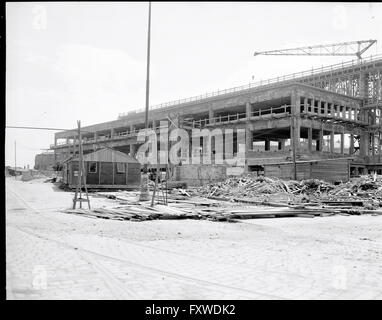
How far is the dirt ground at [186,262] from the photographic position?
483cm

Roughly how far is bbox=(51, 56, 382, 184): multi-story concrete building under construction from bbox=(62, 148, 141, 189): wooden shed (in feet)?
11.7

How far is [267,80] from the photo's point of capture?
55.8 metres

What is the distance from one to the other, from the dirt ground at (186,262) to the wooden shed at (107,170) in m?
23.5

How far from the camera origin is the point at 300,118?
4319cm

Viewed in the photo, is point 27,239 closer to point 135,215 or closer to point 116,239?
point 116,239

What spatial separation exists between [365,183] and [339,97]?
27080mm

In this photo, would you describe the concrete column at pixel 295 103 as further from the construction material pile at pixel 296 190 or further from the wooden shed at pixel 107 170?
the wooden shed at pixel 107 170

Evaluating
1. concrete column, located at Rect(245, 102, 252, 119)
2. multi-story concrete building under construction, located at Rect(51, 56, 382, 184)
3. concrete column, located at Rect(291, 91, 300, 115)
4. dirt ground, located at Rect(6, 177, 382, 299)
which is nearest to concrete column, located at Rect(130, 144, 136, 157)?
multi-story concrete building under construction, located at Rect(51, 56, 382, 184)

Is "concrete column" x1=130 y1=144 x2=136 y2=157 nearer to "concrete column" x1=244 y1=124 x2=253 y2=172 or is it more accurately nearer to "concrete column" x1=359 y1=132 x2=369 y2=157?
"concrete column" x1=244 y1=124 x2=253 y2=172

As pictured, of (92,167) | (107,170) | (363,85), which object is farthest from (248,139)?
(92,167)

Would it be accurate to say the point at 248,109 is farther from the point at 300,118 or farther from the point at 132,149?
the point at 132,149

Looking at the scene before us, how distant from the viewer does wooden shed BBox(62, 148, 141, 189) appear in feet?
113

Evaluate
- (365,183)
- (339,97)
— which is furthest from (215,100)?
(365,183)

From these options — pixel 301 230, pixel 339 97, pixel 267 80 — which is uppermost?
pixel 267 80
